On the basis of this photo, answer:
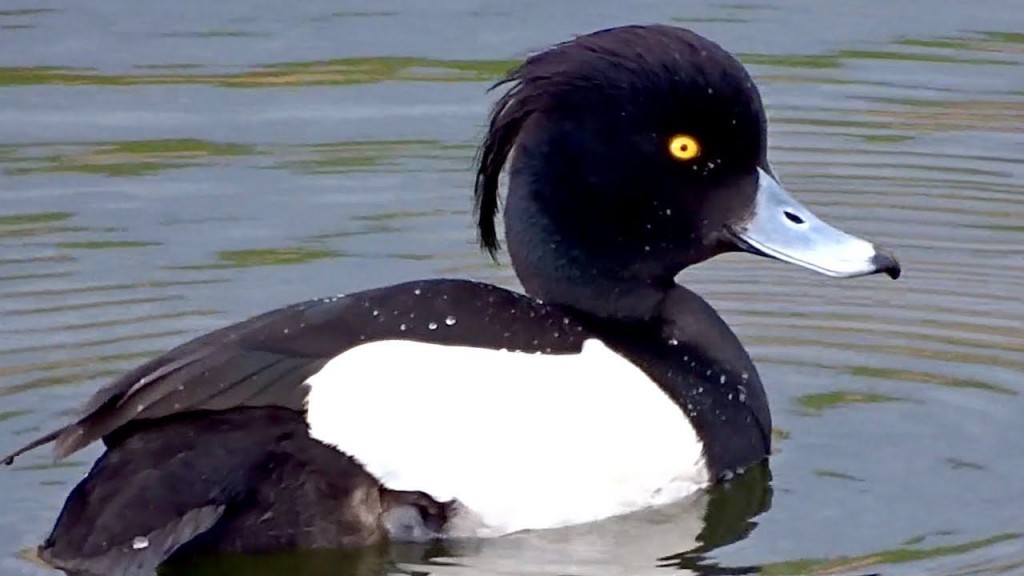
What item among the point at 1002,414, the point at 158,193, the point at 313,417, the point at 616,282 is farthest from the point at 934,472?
the point at 158,193

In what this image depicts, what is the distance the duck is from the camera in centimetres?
621

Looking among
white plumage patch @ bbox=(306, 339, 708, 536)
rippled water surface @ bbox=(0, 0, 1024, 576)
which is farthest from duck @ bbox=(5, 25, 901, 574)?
rippled water surface @ bbox=(0, 0, 1024, 576)

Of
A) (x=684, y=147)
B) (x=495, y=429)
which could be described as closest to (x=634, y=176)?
(x=684, y=147)

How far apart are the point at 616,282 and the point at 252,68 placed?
12.2 feet

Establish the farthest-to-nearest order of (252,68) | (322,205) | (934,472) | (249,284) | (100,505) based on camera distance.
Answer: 1. (252,68)
2. (322,205)
3. (249,284)
4. (934,472)
5. (100,505)

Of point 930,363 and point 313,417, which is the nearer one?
point 313,417

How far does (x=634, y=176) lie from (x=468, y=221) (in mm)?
2104

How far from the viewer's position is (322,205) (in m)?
9.07

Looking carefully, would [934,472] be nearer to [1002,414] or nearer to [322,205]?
[1002,414]

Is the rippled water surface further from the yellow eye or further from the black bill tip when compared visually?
the yellow eye

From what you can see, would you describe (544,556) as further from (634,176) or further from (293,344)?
(634,176)

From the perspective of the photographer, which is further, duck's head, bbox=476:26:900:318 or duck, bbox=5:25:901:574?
duck's head, bbox=476:26:900:318

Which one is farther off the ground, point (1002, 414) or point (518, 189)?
point (518, 189)

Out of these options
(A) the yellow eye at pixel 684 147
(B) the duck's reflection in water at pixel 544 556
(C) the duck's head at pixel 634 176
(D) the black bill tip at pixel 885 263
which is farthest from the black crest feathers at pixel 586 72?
(B) the duck's reflection in water at pixel 544 556
